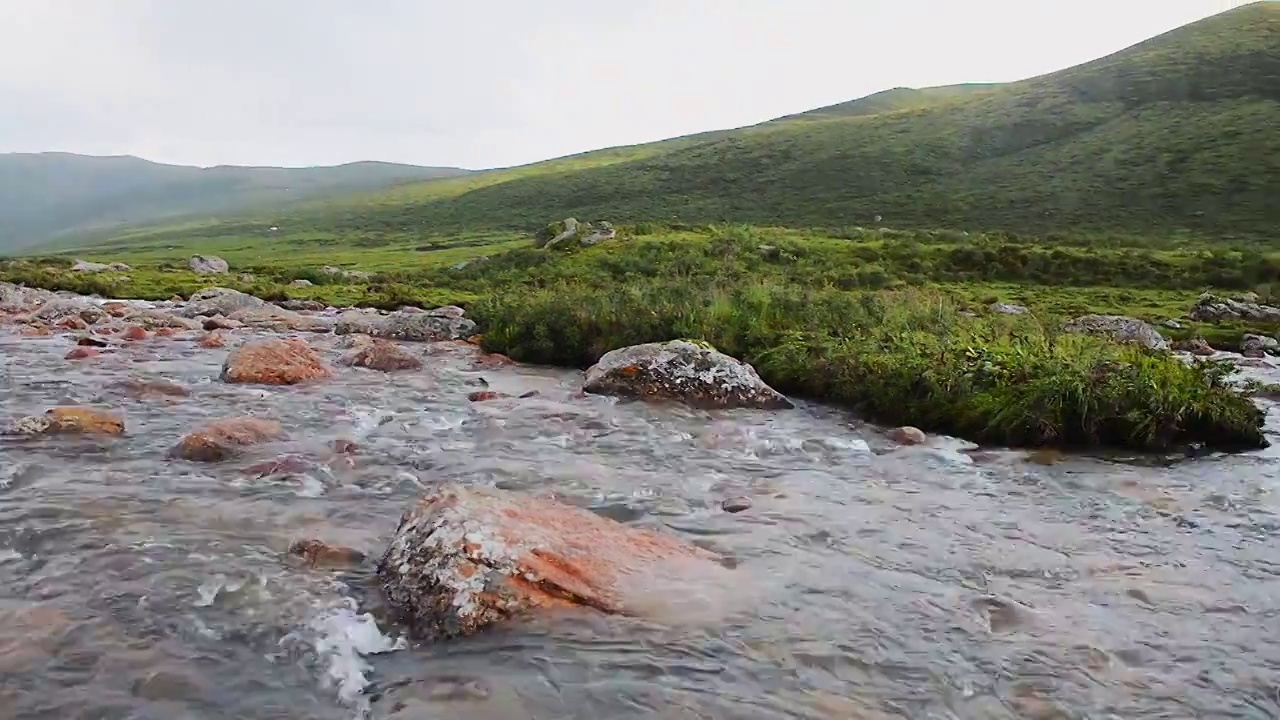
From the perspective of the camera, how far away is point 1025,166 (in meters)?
97.8

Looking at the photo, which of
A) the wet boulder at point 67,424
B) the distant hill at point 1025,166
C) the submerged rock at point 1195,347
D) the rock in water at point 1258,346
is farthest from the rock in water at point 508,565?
the distant hill at point 1025,166

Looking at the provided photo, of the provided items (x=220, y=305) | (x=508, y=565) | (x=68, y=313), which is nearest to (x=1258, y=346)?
(x=508, y=565)

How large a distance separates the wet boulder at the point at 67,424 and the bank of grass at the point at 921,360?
1063 cm

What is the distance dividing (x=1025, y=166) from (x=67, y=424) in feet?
327

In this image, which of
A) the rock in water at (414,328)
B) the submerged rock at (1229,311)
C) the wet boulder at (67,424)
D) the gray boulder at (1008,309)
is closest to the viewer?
the wet boulder at (67,424)

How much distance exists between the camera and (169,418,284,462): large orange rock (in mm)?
10836

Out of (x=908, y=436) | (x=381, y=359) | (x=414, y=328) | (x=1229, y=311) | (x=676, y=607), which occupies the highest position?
(x=676, y=607)

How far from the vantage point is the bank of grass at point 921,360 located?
13.6 metres

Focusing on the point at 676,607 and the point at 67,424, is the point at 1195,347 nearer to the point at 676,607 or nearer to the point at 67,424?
the point at 676,607

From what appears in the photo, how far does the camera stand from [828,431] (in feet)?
46.9

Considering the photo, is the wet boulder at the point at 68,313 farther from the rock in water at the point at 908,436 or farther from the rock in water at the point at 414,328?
the rock in water at the point at 908,436

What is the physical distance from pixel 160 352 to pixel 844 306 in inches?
597

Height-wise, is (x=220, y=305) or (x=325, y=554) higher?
(x=325, y=554)

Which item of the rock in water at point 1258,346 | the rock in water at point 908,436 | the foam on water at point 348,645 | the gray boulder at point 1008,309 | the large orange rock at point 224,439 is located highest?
the large orange rock at point 224,439
